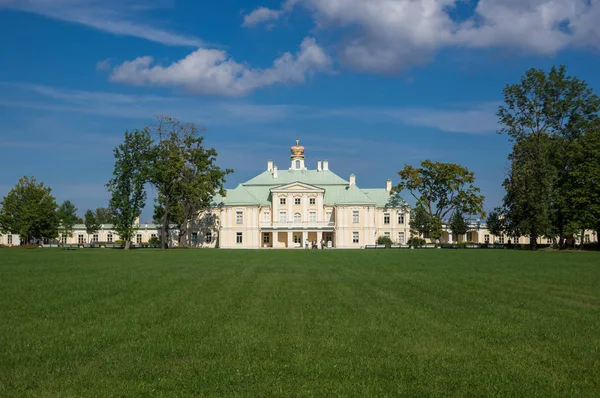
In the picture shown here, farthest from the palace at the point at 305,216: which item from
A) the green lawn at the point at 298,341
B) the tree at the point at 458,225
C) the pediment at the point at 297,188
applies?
the green lawn at the point at 298,341

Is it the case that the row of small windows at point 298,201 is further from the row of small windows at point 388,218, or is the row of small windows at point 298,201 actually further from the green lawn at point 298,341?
the green lawn at point 298,341

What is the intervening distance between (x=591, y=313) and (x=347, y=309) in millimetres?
5188

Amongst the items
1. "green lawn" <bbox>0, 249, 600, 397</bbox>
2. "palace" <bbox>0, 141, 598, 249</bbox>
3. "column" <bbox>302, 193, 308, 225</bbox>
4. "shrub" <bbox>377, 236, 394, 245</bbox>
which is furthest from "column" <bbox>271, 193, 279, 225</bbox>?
"green lawn" <bbox>0, 249, 600, 397</bbox>

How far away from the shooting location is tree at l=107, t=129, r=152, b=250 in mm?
69938

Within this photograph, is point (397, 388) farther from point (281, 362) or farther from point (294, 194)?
point (294, 194)

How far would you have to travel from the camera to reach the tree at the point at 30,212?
7000 centimetres

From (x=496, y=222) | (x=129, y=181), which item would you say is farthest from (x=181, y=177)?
(x=496, y=222)

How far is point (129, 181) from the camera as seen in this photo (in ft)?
233

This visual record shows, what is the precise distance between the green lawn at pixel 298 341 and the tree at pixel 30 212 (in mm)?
56075

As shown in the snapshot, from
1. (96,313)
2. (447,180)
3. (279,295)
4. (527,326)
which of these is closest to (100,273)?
(279,295)

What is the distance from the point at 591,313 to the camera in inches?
521

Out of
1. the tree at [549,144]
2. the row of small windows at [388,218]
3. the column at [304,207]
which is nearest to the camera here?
the tree at [549,144]

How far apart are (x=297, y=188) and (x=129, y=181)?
25.2m

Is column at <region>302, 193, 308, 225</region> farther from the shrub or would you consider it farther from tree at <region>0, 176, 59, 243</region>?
tree at <region>0, 176, 59, 243</region>
